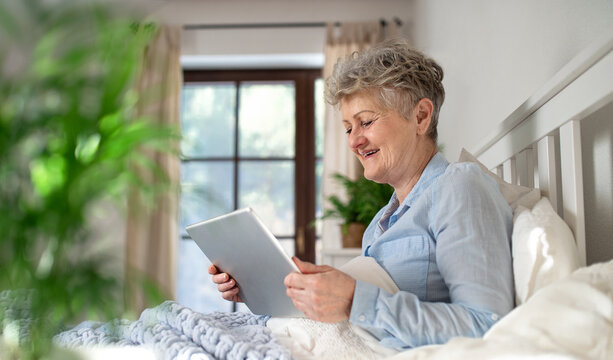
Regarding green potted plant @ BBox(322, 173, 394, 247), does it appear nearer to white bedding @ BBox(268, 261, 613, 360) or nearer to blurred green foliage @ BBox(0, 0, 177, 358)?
white bedding @ BBox(268, 261, 613, 360)

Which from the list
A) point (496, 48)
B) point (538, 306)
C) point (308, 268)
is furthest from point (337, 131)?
point (538, 306)

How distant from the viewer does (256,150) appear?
13.7ft

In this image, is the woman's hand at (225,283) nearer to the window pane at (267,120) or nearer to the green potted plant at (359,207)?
the green potted plant at (359,207)

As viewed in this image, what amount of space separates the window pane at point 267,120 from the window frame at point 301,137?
0.16ft

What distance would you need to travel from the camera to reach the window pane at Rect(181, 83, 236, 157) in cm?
417

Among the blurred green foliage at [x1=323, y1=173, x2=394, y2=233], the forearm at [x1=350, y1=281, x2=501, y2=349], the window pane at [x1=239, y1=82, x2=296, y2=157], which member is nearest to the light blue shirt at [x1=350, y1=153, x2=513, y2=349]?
the forearm at [x1=350, y1=281, x2=501, y2=349]

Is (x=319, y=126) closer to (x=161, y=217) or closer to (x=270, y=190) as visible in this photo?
(x=270, y=190)

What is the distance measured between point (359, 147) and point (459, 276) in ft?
1.82

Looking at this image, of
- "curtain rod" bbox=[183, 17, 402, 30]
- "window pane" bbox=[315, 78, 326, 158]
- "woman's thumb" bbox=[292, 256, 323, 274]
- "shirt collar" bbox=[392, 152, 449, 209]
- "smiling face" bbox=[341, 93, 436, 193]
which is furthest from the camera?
"window pane" bbox=[315, 78, 326, 158]

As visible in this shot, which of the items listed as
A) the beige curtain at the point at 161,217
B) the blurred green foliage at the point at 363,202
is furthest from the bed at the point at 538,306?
the beige curtain at the point at 161,217

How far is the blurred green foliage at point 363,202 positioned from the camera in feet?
9.91

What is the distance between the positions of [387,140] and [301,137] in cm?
279

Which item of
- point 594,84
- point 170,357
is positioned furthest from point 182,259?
point 594,84

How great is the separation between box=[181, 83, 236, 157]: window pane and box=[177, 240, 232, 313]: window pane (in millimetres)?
727
